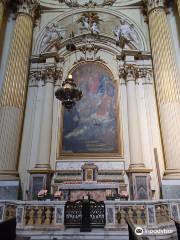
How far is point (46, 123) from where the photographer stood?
32.6 ft

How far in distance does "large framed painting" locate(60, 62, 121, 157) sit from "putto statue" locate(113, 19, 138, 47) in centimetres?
135

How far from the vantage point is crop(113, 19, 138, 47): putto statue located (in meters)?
11.4

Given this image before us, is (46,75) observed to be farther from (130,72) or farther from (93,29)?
(130,72)

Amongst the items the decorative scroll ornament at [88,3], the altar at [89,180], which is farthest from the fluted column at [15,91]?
the decorative scroll ornament at [88,3]

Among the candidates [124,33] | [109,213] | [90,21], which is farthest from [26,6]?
[109,213]

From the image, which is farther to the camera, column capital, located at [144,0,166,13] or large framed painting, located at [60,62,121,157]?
column capital, located at [144,0,166,13]

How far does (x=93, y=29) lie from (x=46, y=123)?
191 inches

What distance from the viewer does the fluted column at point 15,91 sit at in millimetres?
8781

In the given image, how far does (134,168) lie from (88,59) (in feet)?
16.6

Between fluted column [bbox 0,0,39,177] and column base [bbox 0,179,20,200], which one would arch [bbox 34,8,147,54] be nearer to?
fluted column [bbox 0,0,39,177]

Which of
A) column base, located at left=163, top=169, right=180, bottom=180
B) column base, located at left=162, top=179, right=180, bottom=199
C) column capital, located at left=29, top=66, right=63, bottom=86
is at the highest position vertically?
column capital, located at left=29, top=66, right=63, bottom=86

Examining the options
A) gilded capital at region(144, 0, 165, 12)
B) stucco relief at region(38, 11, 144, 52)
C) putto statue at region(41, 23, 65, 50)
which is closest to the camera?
gilded capital at region(144, 0, 165, 12)

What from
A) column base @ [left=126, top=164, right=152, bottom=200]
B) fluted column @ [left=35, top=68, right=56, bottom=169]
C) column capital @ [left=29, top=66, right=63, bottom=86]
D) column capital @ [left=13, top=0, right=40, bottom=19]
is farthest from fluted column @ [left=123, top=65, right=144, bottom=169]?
column capital @ [left=13, top=0, right=40, bottom=19]

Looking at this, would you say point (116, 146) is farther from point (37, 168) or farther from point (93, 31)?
point (93, 31)
